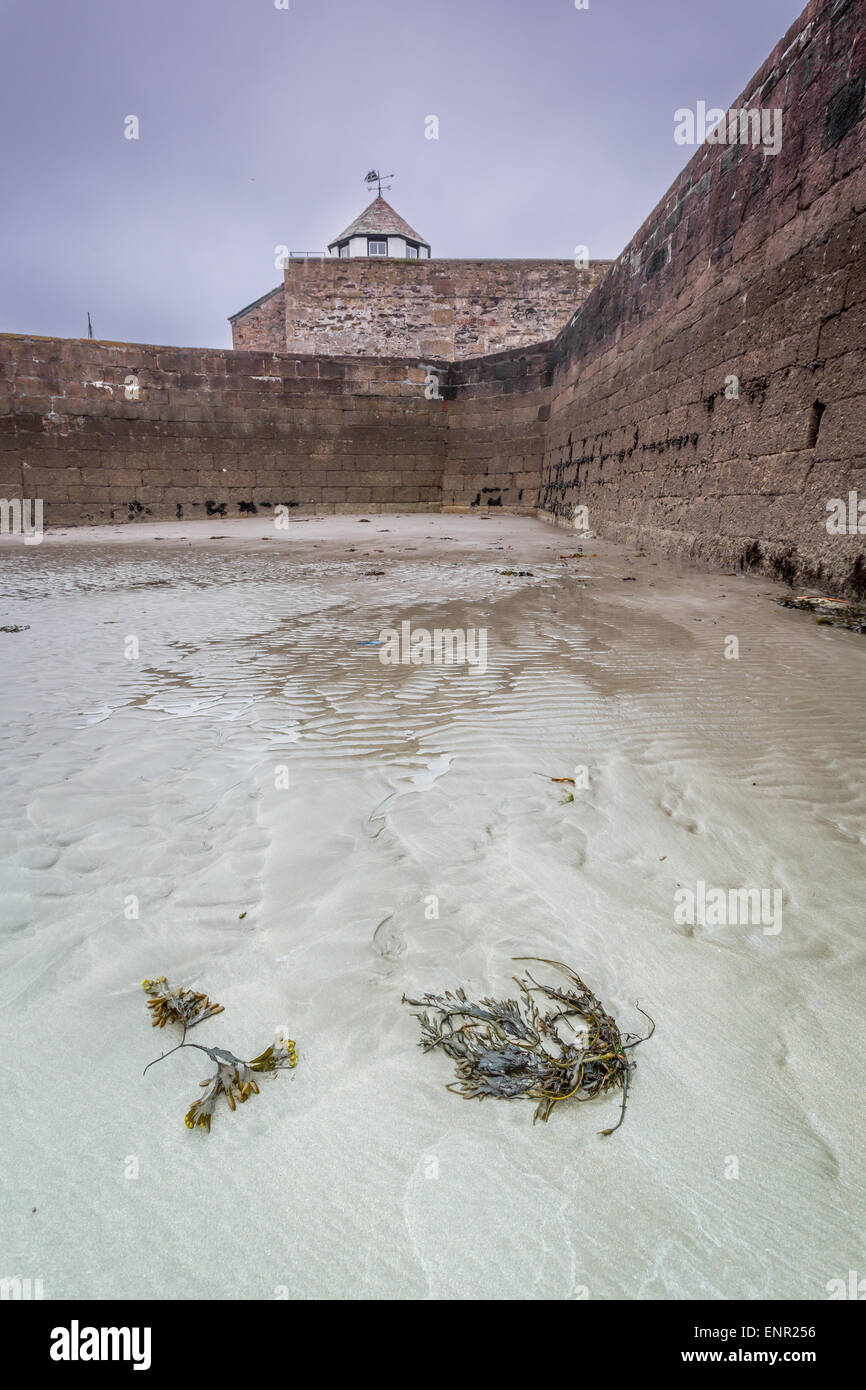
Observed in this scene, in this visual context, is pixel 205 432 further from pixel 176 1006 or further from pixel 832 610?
pixel 176 1006

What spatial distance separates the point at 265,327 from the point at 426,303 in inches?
305

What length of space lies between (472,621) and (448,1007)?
149 inches

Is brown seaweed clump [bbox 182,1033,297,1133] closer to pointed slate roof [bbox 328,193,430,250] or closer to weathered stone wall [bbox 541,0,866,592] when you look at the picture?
weathered stone wall [bbox 541,0,866,592]

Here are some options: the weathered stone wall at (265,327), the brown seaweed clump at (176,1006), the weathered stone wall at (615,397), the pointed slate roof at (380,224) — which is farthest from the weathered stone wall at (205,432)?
the pointed slate roof at (380,224)

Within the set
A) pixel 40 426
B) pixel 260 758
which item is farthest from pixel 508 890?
pixel 40 426

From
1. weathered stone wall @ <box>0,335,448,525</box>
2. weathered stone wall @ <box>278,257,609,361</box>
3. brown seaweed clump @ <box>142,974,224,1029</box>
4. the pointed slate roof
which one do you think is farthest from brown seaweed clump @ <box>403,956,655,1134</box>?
the pointed slate roof

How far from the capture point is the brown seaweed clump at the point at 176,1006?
1378mm

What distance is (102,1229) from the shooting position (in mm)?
1006

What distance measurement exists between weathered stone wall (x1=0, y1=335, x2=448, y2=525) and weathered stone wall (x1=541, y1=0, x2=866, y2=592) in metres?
6.59

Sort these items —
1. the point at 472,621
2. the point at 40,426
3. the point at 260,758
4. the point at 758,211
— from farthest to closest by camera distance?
the point at 40,426 → the point at 758,211 → the point at 472,621 → the point at 260,758

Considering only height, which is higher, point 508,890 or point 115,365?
point 115,365

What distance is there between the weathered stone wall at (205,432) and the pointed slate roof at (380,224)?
2278 centimetres

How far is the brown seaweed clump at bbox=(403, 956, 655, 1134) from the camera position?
1254 mm
